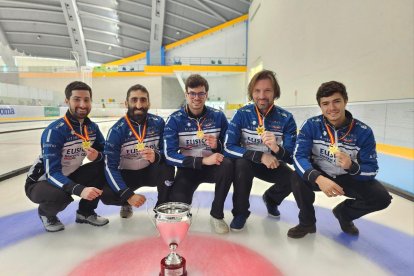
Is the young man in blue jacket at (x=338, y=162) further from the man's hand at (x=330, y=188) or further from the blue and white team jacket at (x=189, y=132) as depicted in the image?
the blue and white team jacket at (x=189, y=132)

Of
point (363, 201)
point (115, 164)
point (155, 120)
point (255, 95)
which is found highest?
point (255, 95)

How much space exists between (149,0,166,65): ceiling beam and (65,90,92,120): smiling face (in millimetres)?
19996

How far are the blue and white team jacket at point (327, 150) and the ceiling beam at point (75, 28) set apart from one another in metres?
21.8

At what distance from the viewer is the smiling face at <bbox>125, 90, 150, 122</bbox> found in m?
2.10

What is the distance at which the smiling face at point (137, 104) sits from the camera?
210 cm

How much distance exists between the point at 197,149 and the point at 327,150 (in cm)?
→ 92

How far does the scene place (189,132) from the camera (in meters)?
2.21

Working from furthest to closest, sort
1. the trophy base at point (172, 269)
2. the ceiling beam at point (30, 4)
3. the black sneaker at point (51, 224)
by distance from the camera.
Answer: the ceiling beam at point (30, 4) < the black sneaker at point (51, 224) < the trophy base at point (172, 269)

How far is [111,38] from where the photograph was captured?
24859mm

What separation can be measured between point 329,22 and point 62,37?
78.9 feet

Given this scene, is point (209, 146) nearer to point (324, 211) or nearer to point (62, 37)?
point (324, 211)

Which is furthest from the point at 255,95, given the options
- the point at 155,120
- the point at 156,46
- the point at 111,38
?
the point at 111,38

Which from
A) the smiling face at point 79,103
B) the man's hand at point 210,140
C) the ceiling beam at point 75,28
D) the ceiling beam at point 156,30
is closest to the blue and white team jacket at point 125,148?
the smiling face at point 79,103

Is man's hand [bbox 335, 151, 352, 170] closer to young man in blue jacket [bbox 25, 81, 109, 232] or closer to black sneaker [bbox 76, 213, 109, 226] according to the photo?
young man in blue jacket [bbox 25, 81, 109, 232]
